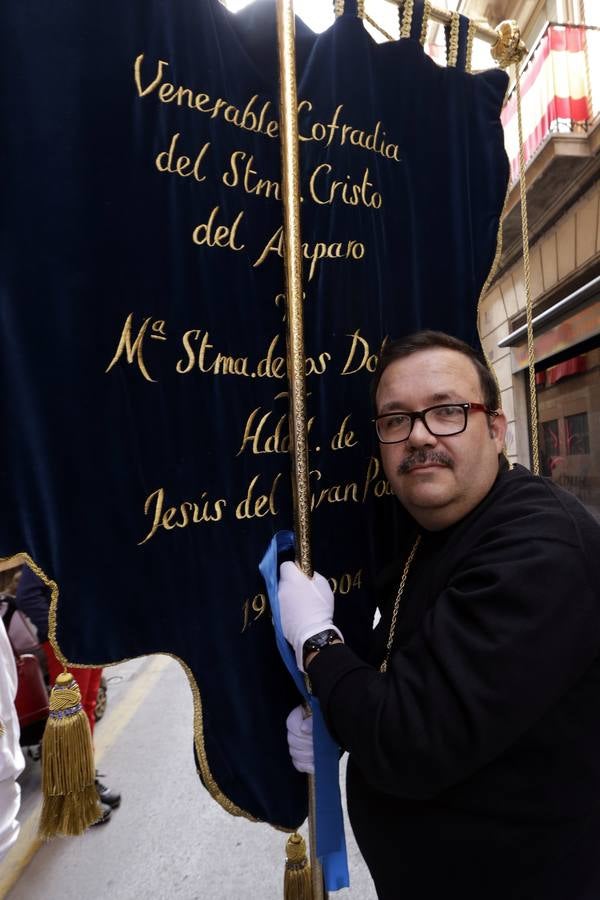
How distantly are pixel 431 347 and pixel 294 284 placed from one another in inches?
13.1

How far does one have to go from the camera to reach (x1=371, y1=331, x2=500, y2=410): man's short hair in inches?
49.9

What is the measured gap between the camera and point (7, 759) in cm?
165

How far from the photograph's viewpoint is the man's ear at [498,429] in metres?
1.31

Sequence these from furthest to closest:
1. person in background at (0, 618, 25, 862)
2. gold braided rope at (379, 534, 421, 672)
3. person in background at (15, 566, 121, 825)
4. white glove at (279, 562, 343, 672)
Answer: person in background at (15, 566, 121, 825) < person in background at (0, 618, 25, 862) < gold braided rope at (379, 534, 421, 672) < white glove at (279, 562, 343, 672)

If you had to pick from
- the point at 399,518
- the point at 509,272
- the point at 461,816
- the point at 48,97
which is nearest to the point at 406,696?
the point at 461,816

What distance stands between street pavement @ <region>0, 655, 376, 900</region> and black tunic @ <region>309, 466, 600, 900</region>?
5.36 feet

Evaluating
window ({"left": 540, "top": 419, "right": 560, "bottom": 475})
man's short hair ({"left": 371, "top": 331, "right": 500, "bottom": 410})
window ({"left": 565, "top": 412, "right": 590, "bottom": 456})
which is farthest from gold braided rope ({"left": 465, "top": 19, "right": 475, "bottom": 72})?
window ({"left": 540, "top": 419, "right": 560, "bottom": 475})

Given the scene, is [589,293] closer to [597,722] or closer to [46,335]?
[597,722]

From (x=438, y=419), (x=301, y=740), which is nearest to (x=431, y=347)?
(x=438, y=419)

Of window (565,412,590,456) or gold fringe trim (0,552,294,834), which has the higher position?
window (565,412,590,456)

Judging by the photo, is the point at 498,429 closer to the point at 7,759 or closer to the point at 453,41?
the point at 453,41

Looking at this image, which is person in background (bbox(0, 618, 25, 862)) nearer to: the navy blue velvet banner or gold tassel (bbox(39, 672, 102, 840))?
gold tassel (bbox(39, 672, 102, 840))

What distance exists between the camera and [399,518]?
5.02ft

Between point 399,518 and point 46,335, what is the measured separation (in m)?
0.96
